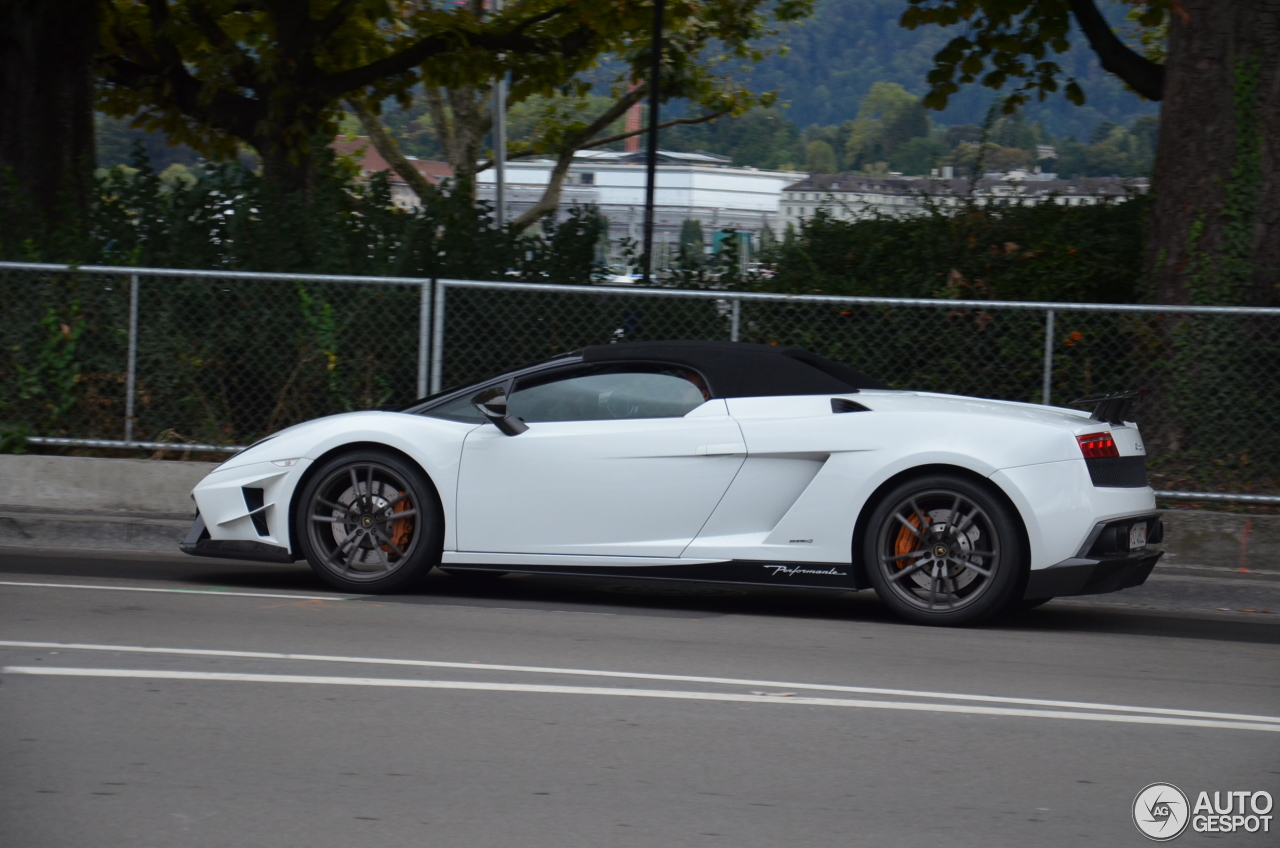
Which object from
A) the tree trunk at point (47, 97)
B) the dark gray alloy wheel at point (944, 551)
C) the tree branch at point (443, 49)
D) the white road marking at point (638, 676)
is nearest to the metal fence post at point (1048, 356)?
the dark gray alloy wheel at point (944, 551)

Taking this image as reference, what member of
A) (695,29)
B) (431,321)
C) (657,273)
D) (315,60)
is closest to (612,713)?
(431,321)

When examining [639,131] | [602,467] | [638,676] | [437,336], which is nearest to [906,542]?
[602,467]

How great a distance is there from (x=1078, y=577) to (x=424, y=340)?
196 inches

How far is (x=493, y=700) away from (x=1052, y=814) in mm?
1973

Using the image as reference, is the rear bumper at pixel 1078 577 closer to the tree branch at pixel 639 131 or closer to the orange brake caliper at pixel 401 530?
the orange brake caliper at pixel 401 530

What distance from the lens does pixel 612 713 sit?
4.83 metres

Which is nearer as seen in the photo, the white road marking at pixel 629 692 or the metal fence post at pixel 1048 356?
the white road marking at pixel 629 692

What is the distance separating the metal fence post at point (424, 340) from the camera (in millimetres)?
9703

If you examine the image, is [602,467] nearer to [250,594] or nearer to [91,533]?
[250,594]

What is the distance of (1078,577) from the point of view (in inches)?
251

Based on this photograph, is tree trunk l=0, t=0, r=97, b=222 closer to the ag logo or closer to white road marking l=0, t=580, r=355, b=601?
white road marking l=0, t=580, r=355, b=601

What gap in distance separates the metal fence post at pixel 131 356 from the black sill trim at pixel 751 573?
4.49 metres

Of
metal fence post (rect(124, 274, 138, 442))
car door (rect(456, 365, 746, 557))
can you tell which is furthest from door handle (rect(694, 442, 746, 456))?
metal fence post (rect(124, 274, 138, 442))

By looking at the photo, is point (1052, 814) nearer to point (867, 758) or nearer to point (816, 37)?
point (867, 758)
